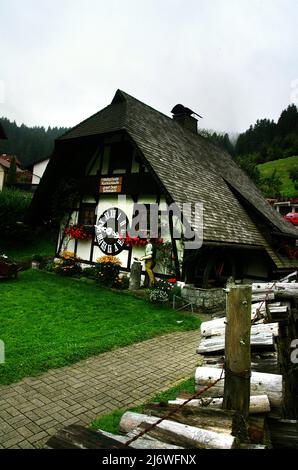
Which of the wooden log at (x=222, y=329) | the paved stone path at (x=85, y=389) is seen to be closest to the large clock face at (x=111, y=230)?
the paved stone path at (x=85, y=389)

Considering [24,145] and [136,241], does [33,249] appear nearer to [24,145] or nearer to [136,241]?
[136,241]

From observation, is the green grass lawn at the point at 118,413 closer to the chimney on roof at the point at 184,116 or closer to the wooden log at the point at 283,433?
the wooden log at the point at 283,433

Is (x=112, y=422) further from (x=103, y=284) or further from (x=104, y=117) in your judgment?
(x=104, y=117)

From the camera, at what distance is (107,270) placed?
1242 cm

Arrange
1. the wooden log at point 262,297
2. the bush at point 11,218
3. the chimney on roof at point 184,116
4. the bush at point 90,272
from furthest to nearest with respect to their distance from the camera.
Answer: the chimney on roof at point 184,116 → the bush at point 11,218 → the bush at point 90,272 → the wooden log at point 262,297

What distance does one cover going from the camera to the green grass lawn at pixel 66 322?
5.59 meters

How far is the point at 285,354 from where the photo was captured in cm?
479

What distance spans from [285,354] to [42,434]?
3.46m

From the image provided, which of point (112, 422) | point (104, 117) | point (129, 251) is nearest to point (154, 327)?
point (112, 422)

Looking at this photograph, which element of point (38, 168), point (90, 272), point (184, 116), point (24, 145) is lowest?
point (90, 272)

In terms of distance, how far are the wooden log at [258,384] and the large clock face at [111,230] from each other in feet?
31.4

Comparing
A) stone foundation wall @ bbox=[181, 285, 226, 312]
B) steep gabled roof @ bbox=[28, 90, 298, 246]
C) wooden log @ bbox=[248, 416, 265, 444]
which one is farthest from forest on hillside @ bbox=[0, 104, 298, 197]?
wooden log @ bbox=[248, 416, 265, 444]

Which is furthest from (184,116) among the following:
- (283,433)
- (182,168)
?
(283,433)

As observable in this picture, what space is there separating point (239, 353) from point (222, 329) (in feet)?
4.28
